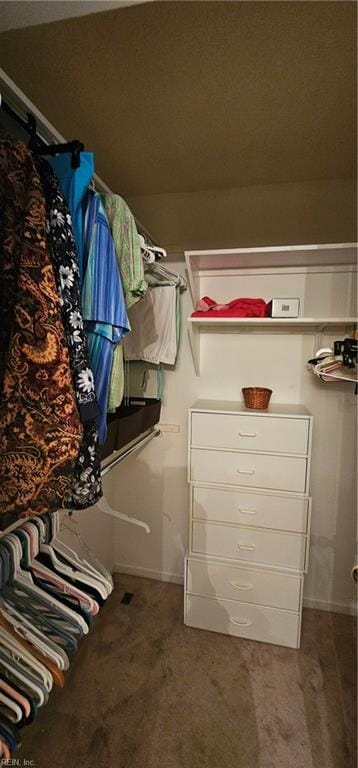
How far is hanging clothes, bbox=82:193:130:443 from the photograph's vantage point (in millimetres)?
850

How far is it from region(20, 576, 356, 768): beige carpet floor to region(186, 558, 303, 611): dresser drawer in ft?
0.77

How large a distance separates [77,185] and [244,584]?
1890 millimetres

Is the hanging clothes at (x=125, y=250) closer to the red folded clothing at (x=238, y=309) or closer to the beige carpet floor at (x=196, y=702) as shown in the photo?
the red folded clothing at (x=238, y=309)

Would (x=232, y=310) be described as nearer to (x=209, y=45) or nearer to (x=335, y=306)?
(x=335, y=306)

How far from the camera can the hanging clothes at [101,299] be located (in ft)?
2.79

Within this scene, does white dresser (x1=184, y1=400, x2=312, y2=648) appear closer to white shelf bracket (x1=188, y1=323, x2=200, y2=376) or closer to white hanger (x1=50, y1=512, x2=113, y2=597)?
white shelf bracket (x1=188, y1=323, x2=200, y2=376)

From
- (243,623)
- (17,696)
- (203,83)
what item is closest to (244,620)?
(243,623)

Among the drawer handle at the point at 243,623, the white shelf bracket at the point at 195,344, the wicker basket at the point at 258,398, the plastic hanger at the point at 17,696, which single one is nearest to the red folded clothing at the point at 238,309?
the white shelf bracket at the point at 195,344

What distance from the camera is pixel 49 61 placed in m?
1.08

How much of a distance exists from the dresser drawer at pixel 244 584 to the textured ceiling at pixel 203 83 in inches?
80.7

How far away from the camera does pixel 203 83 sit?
1129mm


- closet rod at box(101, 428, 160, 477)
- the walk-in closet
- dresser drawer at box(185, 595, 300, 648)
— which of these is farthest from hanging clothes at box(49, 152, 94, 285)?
dresser drawer at box(185, 595, 300, 648)

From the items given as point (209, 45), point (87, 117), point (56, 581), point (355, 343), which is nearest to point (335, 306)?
point (355, 343)

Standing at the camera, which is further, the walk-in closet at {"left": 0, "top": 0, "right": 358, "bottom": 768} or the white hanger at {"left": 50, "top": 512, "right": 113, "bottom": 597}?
the white hanger at {"left": 50, "top": 512, "right": 113, "bottom": 597}
